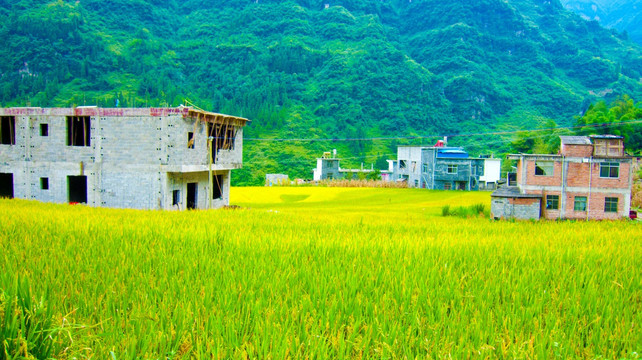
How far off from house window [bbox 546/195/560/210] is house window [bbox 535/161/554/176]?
53.2 inches

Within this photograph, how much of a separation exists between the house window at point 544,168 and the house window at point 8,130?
28879 mm

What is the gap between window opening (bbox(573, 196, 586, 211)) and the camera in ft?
90.8

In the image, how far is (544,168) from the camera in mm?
28266

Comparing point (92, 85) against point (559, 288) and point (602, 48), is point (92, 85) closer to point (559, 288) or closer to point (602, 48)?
point (559, 288)

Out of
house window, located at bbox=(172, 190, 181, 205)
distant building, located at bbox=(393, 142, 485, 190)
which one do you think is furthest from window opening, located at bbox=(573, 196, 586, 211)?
distant building, located at bbox=(393, 142, 485, 190)

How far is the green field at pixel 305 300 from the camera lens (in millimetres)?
3961

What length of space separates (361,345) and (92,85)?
325 ft

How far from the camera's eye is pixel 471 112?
348 ft

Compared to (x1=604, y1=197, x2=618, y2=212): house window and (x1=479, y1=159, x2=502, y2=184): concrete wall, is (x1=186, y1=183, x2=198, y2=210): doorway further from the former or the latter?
(x1=479, y1=159, x2=502, y2=184): concrete wall

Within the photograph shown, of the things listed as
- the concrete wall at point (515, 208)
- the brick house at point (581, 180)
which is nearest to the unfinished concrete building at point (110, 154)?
the concrete wall at point (515, 208)

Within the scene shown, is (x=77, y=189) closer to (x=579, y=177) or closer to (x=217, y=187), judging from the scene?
(x=217, y=187)

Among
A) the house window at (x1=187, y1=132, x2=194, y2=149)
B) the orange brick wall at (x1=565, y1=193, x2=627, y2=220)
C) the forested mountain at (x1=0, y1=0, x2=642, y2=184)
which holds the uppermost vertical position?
the forested mountain at (x1=0, y1=0, x2=642, y2=184)

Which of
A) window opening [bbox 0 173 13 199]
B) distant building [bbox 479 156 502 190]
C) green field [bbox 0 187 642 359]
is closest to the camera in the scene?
green field [bbox 0 187 642 359]

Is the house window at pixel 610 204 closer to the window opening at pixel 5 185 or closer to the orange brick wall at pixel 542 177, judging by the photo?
the orange brick wall at pixel 542 177
